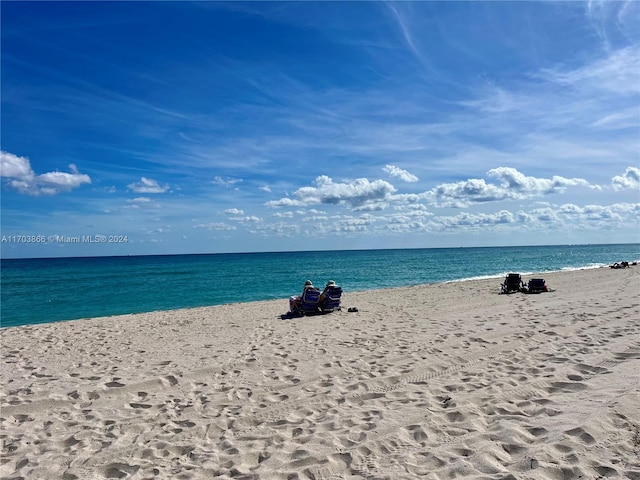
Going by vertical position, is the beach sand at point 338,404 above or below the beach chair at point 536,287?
below

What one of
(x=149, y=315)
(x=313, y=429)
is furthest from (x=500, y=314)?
(x=149, y=315)

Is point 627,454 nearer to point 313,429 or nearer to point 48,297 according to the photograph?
point 313,429

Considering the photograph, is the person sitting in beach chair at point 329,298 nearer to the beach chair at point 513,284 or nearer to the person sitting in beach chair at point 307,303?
the person sitting in beach chair at point 307,303

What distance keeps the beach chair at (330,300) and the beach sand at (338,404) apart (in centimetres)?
356

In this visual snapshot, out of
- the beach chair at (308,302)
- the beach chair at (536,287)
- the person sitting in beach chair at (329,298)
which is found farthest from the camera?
the beach chair at (536,287)

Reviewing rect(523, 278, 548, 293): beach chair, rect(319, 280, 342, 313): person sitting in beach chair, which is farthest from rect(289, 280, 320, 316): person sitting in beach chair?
rect(523, 278, 548, 293): beach chair

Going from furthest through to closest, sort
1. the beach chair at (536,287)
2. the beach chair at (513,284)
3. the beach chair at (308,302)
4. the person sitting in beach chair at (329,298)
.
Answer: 1. the beach chair at (513,284)
2. the beach chair at (536,287)
3. the person sitting in beach chair at (329,298)
4. the beach chair at (308,302)

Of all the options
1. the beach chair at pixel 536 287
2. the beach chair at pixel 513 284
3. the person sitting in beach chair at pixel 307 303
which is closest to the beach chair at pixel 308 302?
the person sitting in beach chair at pixel 307 303

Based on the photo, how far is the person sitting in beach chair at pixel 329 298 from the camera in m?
14.3

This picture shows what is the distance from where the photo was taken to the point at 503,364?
683cm

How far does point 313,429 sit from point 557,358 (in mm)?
4506

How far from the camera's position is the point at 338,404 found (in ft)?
Answer: 18.2

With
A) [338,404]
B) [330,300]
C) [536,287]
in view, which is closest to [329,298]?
[330,300]

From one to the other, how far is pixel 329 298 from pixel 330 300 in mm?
86
